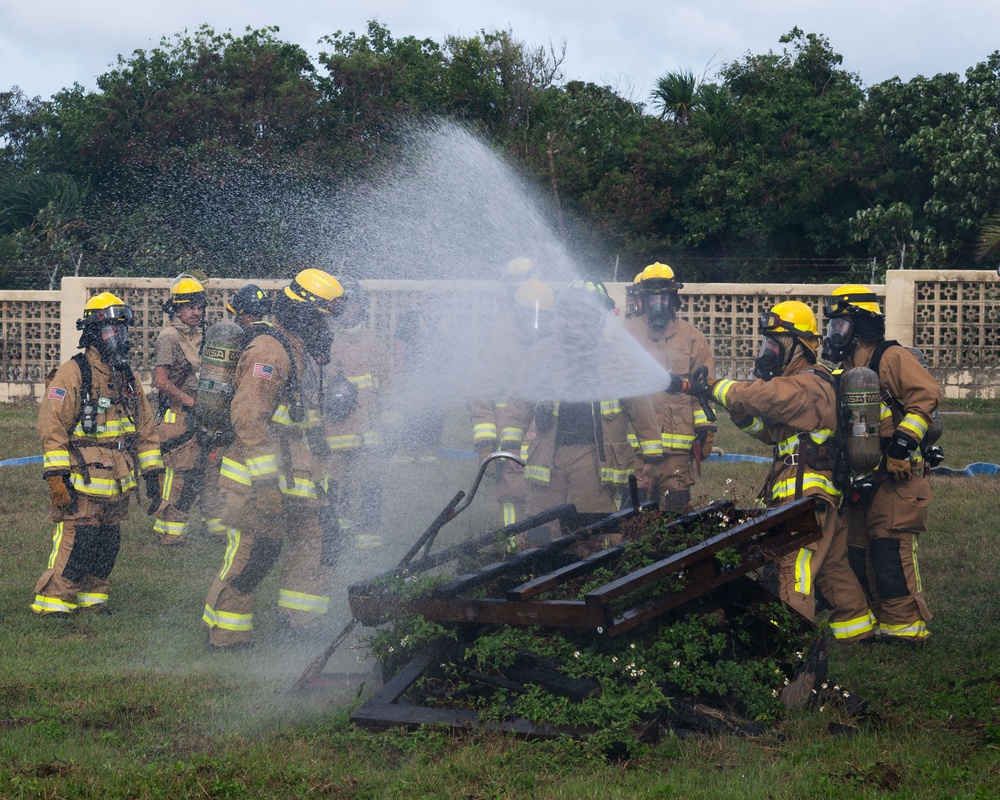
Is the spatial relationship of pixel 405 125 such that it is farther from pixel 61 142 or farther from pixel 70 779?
pixel 70 779

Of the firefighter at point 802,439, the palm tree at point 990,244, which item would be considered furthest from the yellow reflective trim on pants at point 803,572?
the palm tree at point 990,244

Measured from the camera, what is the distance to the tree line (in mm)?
21344

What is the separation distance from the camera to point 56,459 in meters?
7.13

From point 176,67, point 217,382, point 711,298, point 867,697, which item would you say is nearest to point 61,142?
point 176,67

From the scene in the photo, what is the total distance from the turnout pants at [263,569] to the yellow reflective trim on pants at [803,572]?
2.79 m

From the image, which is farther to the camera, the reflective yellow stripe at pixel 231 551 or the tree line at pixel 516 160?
the tree line at pixel 516 160

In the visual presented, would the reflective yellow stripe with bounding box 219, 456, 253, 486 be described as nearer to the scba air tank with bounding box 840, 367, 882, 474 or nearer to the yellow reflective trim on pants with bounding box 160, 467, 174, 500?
the yellow reflective trim on pants with bounding box 160, 467, 174, 500

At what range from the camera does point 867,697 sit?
5.43m

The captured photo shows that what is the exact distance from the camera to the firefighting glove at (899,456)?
6.50 metres

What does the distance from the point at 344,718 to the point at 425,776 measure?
717 millimetres

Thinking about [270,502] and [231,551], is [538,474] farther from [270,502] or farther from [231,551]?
[231,551]

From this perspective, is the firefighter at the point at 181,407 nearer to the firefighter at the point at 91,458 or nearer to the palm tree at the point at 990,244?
the firefighter at the point at 91,458

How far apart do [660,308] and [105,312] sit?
158 inches

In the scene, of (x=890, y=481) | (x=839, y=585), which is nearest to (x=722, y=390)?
(x=890, y=481)
